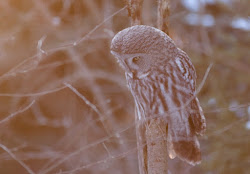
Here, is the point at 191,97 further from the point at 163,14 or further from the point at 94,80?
the point at 94,80

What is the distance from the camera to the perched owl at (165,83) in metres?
3.18

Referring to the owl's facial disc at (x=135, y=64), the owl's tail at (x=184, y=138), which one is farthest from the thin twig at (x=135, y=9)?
the owl's tail at (x=184, y=138)

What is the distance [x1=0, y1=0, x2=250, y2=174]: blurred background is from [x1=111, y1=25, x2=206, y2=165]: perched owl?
78 cm

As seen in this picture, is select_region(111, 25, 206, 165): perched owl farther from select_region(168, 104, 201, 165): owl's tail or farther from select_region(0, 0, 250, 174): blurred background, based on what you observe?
select_region(0, 0, 250, 174): blurred background

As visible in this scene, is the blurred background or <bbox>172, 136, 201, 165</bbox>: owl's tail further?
the blurred background

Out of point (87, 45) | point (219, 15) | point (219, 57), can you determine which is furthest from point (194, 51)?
point (219, 15)

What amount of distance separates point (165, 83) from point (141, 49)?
1.04ft

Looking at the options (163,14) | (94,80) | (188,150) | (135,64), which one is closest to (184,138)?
(188,150)

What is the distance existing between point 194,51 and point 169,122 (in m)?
2.24

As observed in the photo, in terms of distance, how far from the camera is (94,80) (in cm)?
603

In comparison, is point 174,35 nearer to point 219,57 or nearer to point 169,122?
point 219,57

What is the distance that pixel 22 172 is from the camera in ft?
22.7

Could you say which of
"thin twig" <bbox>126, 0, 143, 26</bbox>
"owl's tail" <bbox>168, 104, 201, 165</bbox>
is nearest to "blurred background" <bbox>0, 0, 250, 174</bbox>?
"thin twig" <bbox>126, 0, 143, 26</bbox>

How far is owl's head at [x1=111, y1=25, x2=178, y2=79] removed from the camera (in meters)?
3.09
